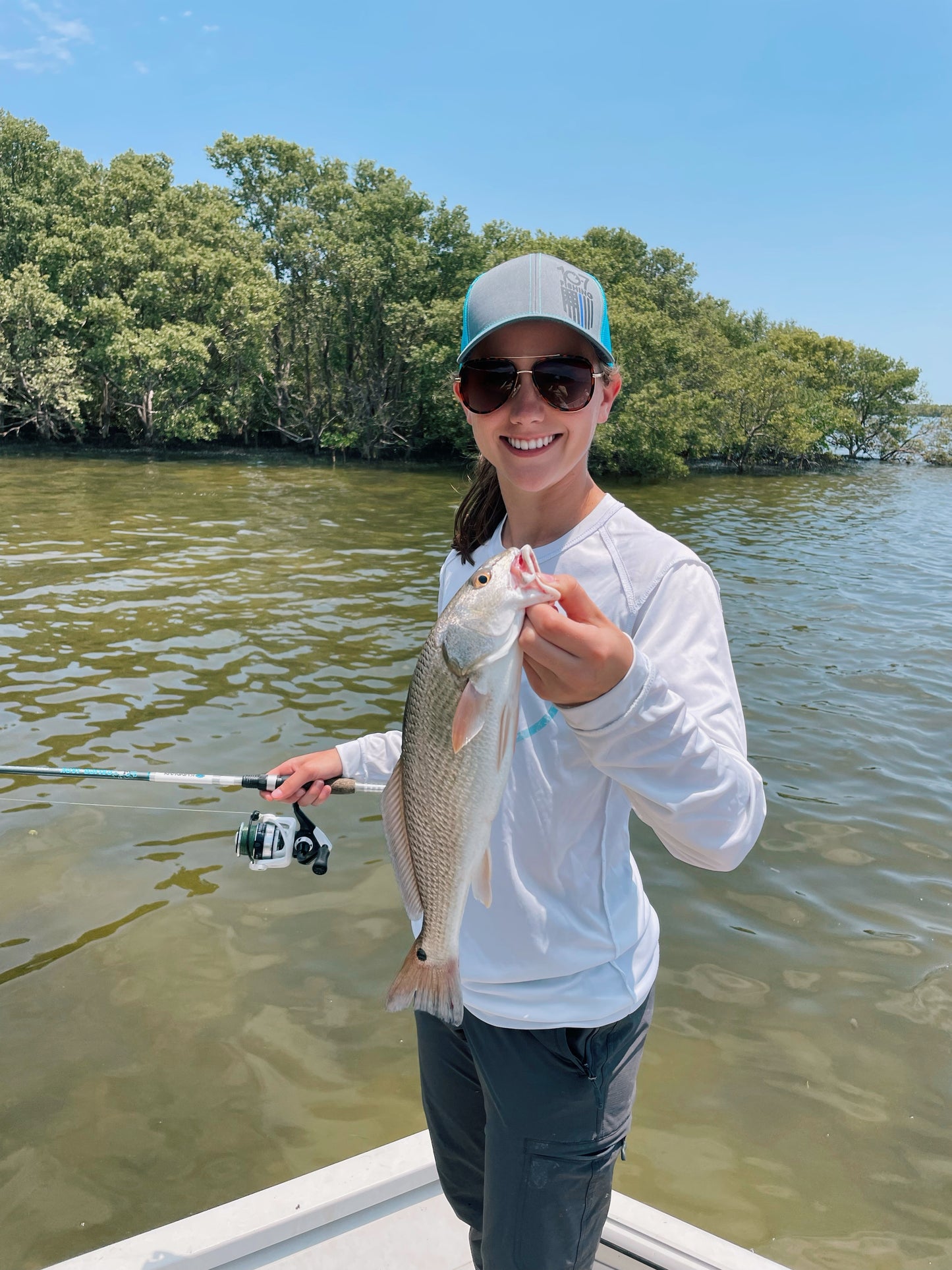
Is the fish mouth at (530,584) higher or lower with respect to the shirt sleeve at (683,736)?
higher

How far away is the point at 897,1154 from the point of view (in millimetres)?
4648

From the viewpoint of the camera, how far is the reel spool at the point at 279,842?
3574 mm

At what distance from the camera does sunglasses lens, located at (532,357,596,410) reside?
2.03 m

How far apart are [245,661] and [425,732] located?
9.94 metres

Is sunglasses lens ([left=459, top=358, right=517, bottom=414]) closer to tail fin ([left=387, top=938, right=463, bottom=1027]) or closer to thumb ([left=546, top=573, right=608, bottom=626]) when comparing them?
thumb ([left=546, top=573, right=608, bottom=626])

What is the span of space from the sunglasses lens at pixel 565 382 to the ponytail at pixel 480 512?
40 centimetres

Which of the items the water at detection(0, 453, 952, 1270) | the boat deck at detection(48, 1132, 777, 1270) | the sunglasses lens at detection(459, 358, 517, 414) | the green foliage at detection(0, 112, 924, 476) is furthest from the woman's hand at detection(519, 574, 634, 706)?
the green foliage at detection(0, 112, 924, 476)

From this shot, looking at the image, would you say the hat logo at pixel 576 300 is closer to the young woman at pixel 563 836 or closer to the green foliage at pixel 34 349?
the young woman at pixel 563 836

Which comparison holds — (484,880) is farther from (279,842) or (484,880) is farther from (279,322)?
(279,322)

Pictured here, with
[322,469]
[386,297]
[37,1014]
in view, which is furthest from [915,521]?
[37,1014]

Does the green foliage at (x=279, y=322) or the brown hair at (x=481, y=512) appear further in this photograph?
the green foliage at (x=279, y=322)

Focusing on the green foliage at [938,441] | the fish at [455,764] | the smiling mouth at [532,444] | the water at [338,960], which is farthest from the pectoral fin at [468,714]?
the green foliage at [938,441]

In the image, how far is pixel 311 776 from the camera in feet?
9.09

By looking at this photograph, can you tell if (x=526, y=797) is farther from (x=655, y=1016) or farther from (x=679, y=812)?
(x=655, y=1016)
